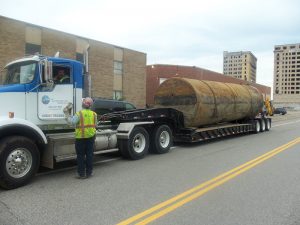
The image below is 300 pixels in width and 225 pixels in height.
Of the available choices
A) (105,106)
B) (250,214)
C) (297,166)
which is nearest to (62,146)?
(250,214)

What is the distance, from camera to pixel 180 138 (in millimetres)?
14062

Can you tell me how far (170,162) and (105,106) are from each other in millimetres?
6574

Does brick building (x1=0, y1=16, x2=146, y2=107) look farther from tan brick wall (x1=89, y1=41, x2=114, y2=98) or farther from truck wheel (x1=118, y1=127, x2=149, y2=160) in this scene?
truck wheel (x1=118, y1=127, x2=149, y2=160)

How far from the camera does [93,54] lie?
108ft

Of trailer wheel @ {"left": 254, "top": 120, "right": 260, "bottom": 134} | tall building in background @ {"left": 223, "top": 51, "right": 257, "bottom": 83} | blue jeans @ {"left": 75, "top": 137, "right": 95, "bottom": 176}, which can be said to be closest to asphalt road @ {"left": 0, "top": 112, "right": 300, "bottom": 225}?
blue jeans @ {"left": 75, "top": 137, "right": 95, "bottom": 176}

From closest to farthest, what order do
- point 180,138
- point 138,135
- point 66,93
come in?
point 66,93 → point 138,135 → point 180,138

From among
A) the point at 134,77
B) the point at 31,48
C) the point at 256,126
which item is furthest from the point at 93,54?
the point at 256,126

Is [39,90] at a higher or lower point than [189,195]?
higher

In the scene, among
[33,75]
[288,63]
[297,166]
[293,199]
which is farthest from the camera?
[288,63]

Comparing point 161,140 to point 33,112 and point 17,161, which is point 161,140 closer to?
point 33,112

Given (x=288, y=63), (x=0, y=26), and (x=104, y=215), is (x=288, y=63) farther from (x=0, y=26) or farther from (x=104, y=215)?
(x=104, y=215)

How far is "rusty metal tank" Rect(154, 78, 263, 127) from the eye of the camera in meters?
14.4

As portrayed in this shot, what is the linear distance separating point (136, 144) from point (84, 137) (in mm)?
3198

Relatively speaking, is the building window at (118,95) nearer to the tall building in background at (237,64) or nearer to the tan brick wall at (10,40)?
the tan brick wall at (10,40)
